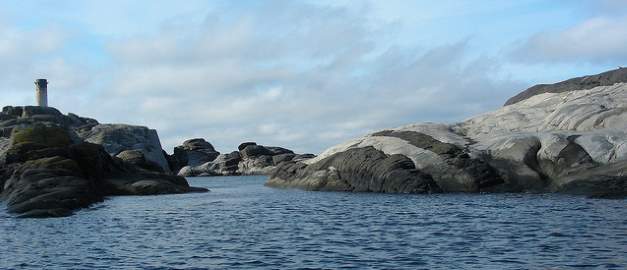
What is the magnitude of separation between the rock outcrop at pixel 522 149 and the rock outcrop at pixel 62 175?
49.0 ft

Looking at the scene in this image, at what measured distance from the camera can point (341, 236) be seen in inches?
1188

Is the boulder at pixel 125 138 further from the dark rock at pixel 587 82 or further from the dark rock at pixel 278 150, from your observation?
the dark rock at pixel 587 82

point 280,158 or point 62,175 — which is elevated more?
point 280,158

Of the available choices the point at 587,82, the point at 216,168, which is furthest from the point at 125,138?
the point at 587,82

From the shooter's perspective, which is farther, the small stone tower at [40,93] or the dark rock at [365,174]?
the small stone tower at [40,93]

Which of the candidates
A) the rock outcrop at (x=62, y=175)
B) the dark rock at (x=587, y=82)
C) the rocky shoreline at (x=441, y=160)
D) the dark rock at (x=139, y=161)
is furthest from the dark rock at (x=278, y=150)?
the dark rock at (x=587, y=82)

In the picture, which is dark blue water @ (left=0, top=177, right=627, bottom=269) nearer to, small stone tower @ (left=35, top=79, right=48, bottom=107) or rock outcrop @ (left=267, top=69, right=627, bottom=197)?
rock outcrop @ (left=267, top=69, right=627, bottom=197)

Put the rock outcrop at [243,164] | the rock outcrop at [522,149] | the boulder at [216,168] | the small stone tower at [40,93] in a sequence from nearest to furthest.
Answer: the rock outcrop at [522,149], the small stone tower at [40,93], the rock outcrop at [243,164], the boulder at [216,168]

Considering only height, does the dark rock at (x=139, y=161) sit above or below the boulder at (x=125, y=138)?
below

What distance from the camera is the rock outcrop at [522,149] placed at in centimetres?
4922

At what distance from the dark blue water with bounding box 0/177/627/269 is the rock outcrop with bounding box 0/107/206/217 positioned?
184 centimetres

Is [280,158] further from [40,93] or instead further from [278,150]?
[40,93]

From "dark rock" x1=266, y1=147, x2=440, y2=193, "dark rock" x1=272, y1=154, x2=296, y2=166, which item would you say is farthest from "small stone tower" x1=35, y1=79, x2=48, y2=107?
"dark rock" x1=266, y1=147, x2=440, y2=193

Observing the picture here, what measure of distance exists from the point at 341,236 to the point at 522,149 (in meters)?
26.4
